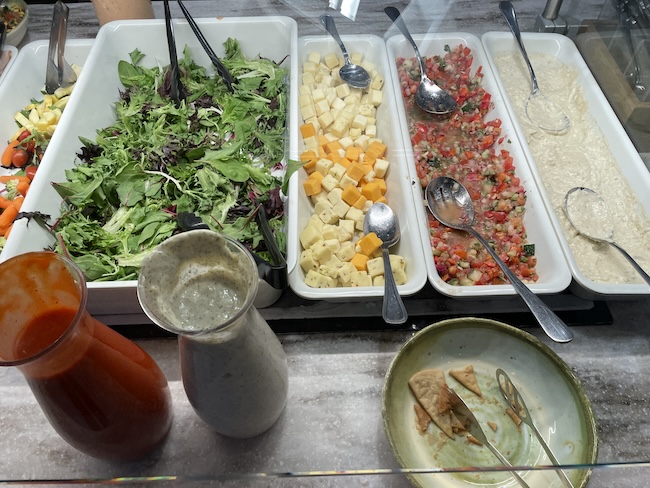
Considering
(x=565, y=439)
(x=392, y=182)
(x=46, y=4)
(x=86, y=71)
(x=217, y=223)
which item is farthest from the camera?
(x=46, y=4)

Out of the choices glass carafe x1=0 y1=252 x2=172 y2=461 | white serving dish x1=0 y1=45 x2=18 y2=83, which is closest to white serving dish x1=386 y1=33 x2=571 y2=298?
glass carafe x1=0 y1=252 x2=172 y2=461

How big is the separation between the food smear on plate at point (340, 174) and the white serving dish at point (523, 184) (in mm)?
70

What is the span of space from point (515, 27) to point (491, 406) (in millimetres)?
1117

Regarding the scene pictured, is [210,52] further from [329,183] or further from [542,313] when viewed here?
[542,313]

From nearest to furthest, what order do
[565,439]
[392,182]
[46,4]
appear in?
[565,439] → [392,182] → [46,4]

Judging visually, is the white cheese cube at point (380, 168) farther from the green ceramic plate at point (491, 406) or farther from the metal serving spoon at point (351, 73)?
the green ceramic plate at point (491, 406)

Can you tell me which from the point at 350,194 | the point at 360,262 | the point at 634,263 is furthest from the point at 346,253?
the point at 634,263

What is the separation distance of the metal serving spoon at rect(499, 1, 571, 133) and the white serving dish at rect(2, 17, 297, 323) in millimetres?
639

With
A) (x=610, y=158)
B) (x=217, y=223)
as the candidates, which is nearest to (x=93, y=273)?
(x=217, y=223)

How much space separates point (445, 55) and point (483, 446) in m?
1.08

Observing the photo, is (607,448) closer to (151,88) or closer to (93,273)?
(93,273)

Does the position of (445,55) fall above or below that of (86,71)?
above

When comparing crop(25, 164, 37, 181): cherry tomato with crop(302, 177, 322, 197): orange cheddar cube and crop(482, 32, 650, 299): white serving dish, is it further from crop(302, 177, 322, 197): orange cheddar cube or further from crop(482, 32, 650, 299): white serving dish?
crop(482, 32, 650, 299): white serving dish

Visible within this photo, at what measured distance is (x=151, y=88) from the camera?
1340mm
